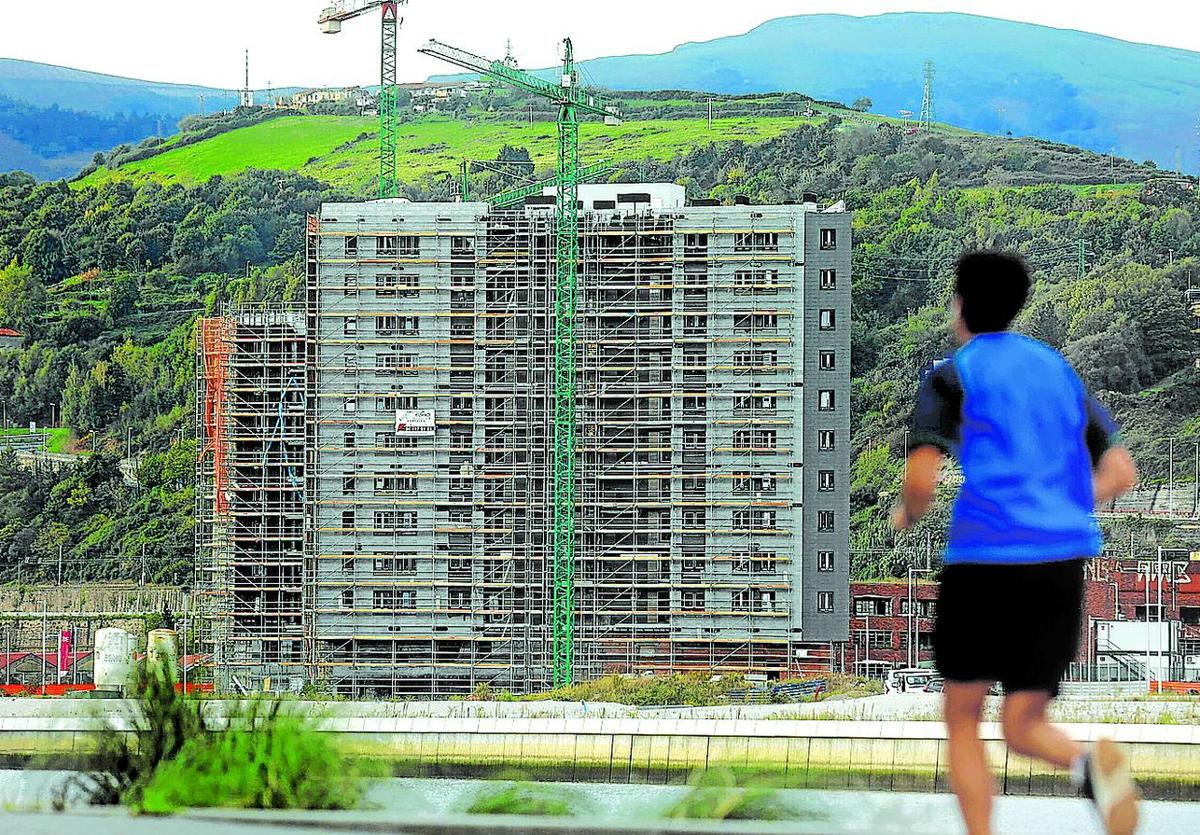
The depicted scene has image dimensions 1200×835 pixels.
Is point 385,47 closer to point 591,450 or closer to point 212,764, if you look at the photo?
point 591,450

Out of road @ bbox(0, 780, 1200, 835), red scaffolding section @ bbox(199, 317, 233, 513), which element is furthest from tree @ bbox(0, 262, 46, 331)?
road @ bbox(0, 780, 1200, 835)

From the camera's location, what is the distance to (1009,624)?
369 centimetres

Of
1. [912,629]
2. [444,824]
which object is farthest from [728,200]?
[444,824]

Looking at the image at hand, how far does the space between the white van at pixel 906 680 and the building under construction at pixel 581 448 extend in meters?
1.54

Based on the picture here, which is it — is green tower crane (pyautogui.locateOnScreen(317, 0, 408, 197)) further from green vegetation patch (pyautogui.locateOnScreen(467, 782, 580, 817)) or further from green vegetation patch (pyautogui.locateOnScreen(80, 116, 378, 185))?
green vegetation patch (pyautogui.locateOnScreen(467, 782, 580, 817))

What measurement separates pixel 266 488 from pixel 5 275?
144 feet

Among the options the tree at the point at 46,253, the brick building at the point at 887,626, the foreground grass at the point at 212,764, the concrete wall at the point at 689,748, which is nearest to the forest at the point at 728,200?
the tree at the point at 46,253

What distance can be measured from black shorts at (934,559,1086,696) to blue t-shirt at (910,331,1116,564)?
0.10 ft

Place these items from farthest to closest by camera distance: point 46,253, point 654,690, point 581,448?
1. point 46,253
2. point 581,448
3. point 654,690

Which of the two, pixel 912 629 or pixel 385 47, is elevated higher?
pixel 385 47

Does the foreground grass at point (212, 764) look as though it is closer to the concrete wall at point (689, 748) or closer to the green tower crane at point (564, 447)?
the concrete wall at point (689, 748)

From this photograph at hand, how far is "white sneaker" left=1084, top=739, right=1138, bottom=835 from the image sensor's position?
11.7 feet

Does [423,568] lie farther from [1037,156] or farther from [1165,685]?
[1037,156]

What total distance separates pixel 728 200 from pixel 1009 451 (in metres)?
65.0
